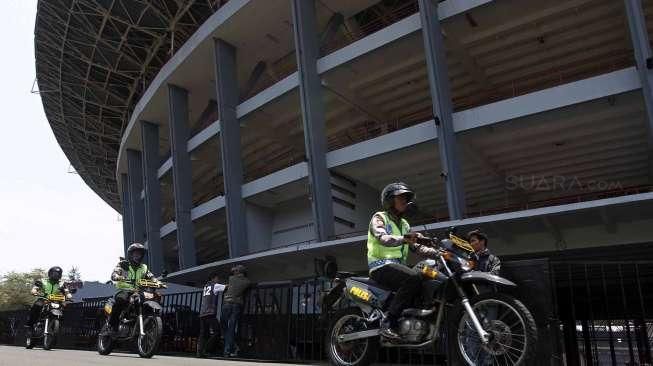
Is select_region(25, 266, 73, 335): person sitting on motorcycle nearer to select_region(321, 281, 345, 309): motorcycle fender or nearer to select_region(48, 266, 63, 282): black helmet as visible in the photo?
select_region(48, 266, 63, 282): black helmet

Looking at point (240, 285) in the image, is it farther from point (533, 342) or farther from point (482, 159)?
point (482, 159)

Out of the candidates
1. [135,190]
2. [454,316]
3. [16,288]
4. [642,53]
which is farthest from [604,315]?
[16,288]

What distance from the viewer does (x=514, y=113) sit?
597 inches

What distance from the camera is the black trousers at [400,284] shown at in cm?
497

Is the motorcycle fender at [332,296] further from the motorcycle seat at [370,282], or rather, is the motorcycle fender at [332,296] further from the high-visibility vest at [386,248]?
the high-visibility vest at [386,248]

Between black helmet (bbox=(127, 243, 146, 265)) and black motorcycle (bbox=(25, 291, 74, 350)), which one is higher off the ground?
black helmet (bbox=(127, 243, 146, 265))

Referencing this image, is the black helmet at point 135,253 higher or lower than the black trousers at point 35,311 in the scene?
higher

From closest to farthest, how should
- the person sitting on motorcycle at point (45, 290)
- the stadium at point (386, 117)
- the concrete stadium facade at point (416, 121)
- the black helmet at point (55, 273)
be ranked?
the black helmet at point (55, 273), the person sitting on motorcycle at point (45, 290), the concrete stadium facade at point (416, 121), the stadium at point (386, 117)

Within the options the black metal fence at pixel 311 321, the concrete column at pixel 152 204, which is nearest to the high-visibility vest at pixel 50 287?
the black metal fence at pixel 311 321

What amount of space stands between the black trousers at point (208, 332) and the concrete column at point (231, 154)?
34.2 feet

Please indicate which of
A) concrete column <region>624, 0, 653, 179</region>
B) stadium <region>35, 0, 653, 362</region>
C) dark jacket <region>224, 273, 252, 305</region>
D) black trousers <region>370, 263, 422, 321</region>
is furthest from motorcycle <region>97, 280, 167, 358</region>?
concrete column <region>624, 0, 653, 179</region>

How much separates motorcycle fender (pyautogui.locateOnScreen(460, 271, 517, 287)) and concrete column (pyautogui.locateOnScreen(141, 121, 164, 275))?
25.5 meters

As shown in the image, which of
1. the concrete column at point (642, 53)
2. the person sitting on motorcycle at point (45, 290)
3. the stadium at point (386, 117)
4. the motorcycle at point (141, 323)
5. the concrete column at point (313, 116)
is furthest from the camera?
the concrete column at point (313, 116)

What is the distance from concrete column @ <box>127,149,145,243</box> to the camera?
32.9m
